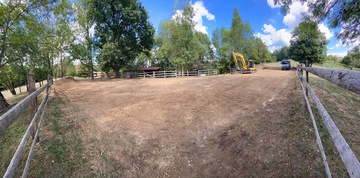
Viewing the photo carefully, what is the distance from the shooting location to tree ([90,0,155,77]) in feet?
67.6

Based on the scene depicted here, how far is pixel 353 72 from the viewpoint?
1.16 meters

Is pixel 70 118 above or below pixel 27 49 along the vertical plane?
below

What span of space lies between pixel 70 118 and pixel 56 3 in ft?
23.6

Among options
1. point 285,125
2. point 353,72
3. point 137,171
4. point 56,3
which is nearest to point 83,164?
point 137,171

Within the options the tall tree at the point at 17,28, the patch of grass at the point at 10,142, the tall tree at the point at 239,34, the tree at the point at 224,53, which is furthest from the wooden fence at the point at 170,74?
the patch of grass at the point at 10,142

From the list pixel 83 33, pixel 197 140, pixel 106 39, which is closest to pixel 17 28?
pixel 197 140

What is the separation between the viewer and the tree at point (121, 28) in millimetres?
20594

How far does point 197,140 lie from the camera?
4.31 m

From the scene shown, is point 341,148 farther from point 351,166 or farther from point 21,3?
point 21,3

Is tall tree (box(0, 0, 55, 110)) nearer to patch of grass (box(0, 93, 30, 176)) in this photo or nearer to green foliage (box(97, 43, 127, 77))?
patch of grass (box(0, 93, 30, 176))

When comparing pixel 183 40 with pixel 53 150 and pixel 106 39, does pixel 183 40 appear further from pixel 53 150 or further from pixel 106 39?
pixel 53 150

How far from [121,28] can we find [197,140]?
67.9 ft

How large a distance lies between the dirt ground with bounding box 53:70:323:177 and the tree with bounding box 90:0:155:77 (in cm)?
1642

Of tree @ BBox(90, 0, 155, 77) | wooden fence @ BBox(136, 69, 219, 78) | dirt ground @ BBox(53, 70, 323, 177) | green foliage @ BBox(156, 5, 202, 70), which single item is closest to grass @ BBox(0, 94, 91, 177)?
dirt ground @ BBox(53, 70, 323, 177)
